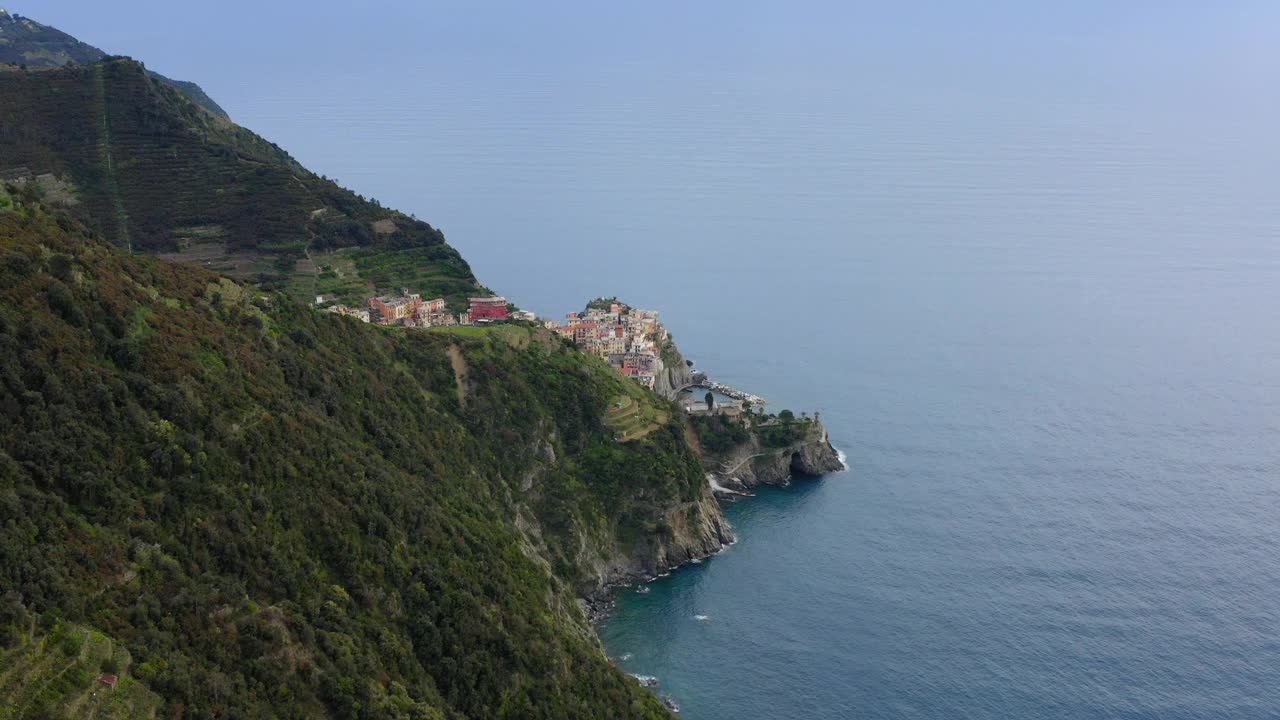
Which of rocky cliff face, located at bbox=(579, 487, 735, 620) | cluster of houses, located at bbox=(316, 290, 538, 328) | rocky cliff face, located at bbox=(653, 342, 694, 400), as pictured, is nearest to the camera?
rocky cliff face, located at bbox=(579, 487, 735, 620)

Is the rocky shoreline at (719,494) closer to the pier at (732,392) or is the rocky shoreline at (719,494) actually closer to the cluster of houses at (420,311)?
the pier at (732,392)

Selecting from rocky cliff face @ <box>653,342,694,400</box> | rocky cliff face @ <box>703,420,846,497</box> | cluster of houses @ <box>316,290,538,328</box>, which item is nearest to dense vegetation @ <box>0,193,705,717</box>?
cluster of houses @ <box>316,290,538,328</box>

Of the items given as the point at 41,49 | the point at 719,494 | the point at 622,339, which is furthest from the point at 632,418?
the point at 41,49

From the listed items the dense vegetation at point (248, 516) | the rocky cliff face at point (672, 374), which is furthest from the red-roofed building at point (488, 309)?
the dense vegetation at point (248, 516)

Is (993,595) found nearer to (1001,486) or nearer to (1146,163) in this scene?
(1001,486)

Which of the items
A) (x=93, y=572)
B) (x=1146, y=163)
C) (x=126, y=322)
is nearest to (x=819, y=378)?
(x=126, y=322)

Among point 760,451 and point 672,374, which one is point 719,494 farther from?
point 672,374

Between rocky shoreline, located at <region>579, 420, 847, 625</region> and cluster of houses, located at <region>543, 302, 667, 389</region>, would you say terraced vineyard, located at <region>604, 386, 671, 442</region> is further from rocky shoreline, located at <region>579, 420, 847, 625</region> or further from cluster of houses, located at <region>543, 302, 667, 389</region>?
cluster of houses, located at <region>543, 302, 667, 389</region>
